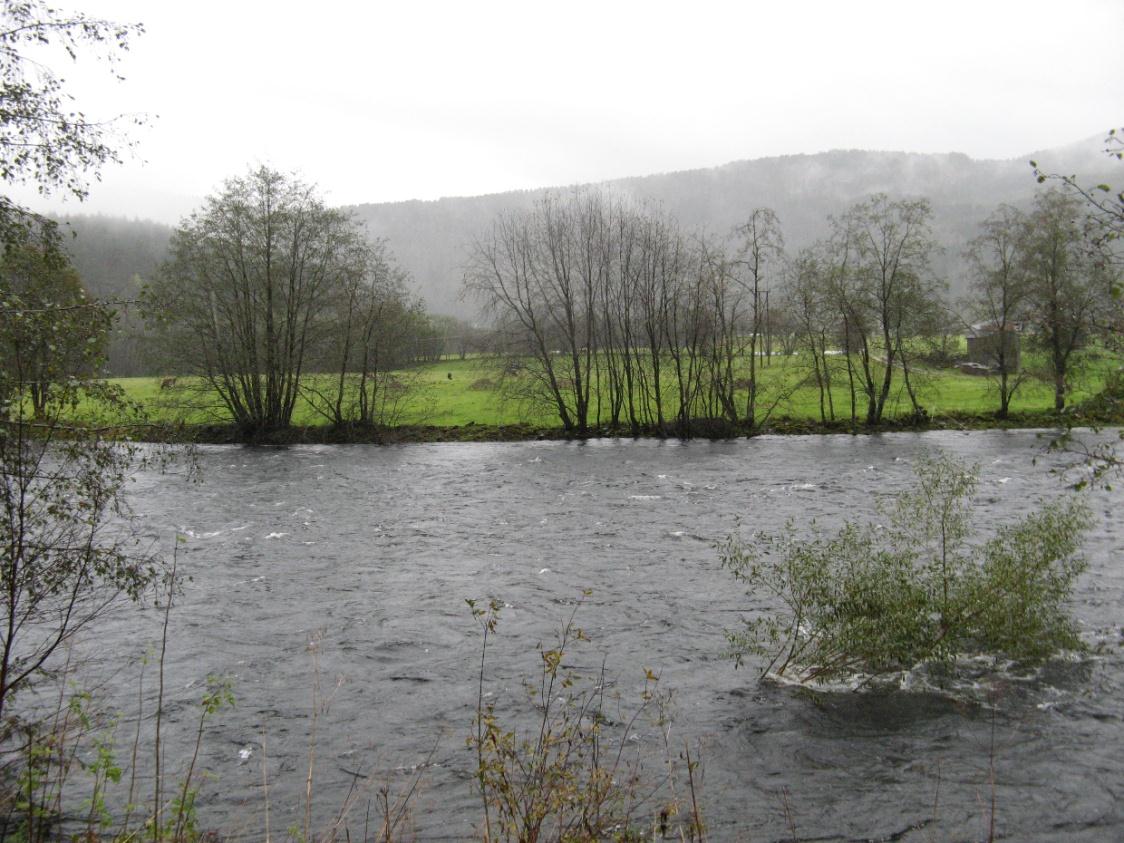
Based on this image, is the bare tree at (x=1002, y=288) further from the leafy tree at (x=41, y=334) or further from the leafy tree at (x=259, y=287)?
the leafy tree at (x=41, y=334)

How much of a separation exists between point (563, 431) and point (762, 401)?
1431cm

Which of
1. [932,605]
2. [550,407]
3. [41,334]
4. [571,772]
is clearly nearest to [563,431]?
[550,407]

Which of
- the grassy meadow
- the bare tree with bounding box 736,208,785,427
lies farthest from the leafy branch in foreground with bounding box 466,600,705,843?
the grassy meadow

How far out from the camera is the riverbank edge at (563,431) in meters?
50.2

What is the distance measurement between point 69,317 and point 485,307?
43421 mm

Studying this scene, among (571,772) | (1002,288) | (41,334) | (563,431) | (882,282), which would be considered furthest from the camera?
(1002,288)

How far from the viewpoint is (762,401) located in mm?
56000

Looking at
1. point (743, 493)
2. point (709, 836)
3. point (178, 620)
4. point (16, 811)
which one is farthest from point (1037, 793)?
point (743, 493)

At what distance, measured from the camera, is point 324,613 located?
672 inches

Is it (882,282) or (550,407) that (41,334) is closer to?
(550,407)

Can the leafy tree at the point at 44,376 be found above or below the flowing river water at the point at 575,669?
above

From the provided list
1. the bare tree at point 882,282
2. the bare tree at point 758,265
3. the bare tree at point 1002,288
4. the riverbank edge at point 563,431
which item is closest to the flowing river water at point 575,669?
the riverbank edge at point 563,431

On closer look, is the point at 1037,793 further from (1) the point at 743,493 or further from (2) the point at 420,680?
(1) the point at 743,493

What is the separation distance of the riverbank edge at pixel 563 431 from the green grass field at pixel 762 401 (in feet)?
3.10
